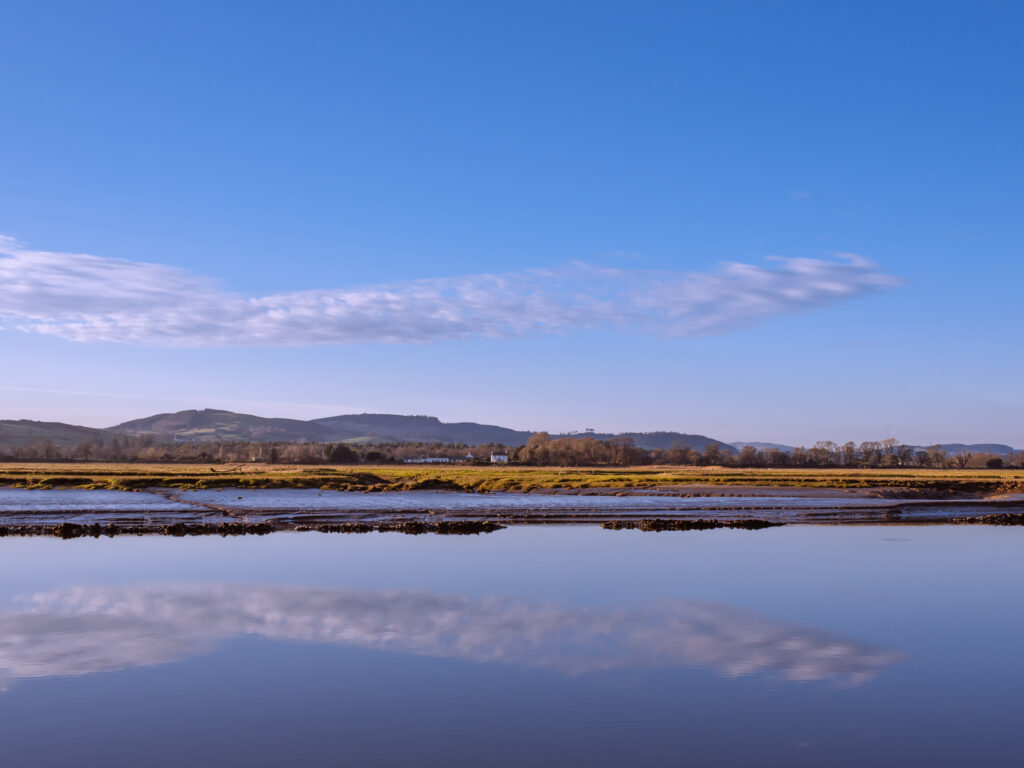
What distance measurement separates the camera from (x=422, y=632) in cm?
1719

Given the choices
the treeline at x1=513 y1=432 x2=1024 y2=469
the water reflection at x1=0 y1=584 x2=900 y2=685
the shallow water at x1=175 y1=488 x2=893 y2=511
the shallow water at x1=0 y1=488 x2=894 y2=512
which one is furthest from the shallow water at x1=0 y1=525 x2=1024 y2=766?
the treeline at x1=513 y1=432 x2=1024 y2=469

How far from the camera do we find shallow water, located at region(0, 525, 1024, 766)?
35.9ft

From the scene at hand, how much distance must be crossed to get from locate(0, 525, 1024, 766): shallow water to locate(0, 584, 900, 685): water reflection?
8cm

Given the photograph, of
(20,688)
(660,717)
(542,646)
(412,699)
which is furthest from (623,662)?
(20,688)

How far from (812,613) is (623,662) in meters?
6.42

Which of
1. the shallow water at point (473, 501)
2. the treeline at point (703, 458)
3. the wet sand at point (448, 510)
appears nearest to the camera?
the wet sand at point (448, 510)

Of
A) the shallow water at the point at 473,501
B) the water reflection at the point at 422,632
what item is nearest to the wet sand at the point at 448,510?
the shallow water at the point at 473,501

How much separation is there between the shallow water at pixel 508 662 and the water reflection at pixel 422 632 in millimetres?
83

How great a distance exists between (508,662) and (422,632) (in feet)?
9.44

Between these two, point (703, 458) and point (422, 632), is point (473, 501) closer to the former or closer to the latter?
point (422, 632)

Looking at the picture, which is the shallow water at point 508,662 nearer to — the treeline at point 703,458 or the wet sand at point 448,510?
the wet sand at point 448,510

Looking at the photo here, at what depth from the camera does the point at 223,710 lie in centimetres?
1223

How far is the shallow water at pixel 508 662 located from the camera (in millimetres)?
10930

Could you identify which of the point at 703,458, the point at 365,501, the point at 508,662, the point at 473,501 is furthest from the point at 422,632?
the point at 703,458
